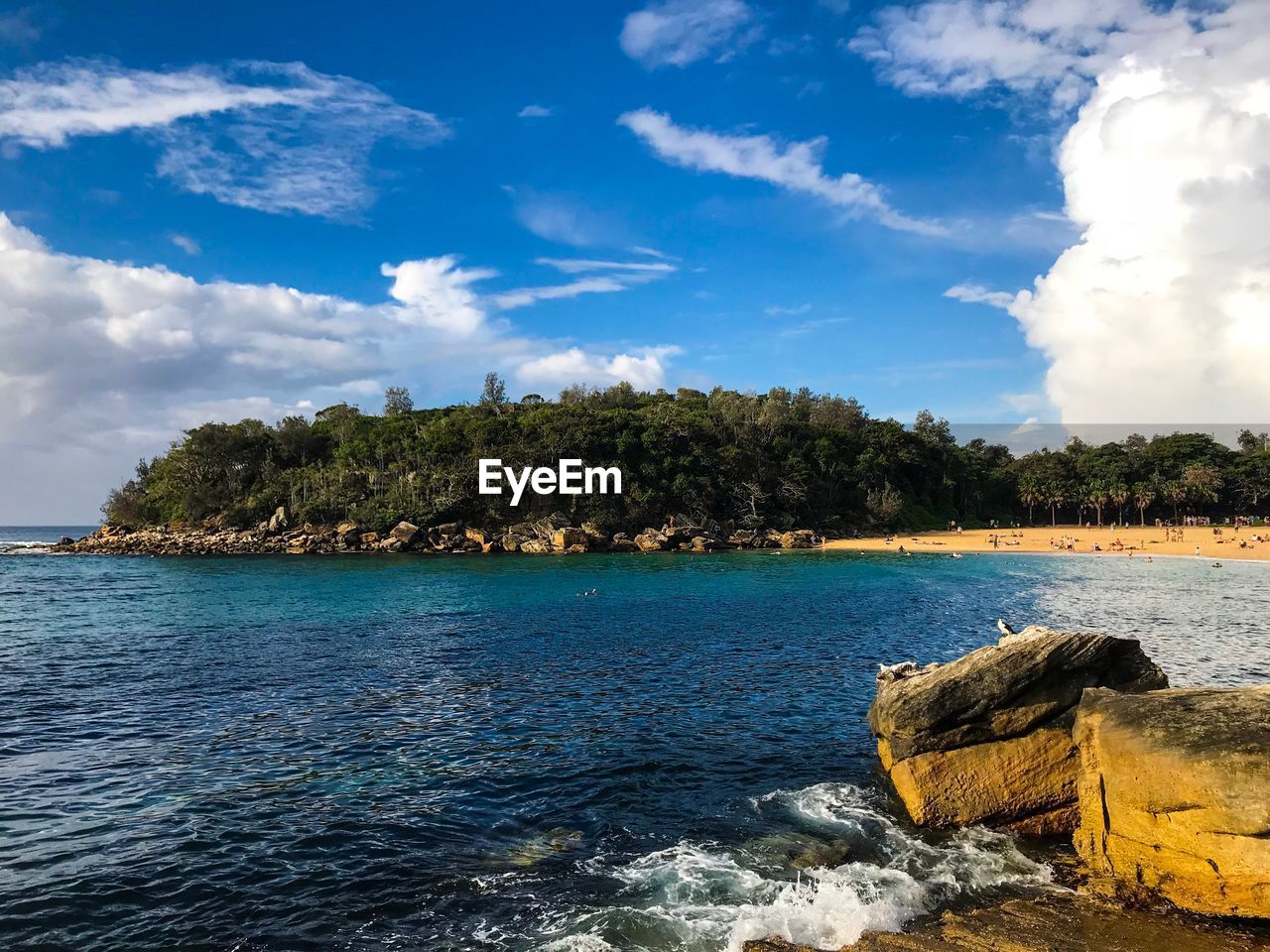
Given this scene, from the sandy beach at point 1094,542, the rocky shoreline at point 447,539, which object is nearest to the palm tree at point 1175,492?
the sandy beach at point 1094,542

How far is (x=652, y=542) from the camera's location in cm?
9319

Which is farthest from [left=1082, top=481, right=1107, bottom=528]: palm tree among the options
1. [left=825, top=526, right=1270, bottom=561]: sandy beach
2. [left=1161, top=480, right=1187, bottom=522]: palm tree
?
[left=1161, top=480, right=1187, bottom=522]: palm tree

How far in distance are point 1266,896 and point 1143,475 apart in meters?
150

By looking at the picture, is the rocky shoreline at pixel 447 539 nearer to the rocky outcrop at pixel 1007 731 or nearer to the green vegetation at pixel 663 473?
the green vegetation at pixel 663 473

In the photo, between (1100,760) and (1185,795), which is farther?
(1100,760)

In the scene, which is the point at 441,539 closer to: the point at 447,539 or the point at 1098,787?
the point at 447,539

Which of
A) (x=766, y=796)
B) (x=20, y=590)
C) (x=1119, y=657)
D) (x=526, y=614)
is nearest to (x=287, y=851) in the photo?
(x=766, y=796)

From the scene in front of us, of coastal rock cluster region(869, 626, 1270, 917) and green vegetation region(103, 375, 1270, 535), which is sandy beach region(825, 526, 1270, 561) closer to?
green vegetation region(103, 375, 1270, 535)

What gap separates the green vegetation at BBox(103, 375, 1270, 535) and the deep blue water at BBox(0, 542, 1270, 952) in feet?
207

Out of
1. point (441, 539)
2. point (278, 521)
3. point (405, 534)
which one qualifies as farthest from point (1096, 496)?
point (278, 521)

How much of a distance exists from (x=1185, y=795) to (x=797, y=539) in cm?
9009

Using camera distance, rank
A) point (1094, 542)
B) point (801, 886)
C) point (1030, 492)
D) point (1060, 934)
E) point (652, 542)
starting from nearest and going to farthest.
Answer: point (1060, 934) → point (801, 886) → point (652, 542) → point (1094, 542) → point (1030, 492)

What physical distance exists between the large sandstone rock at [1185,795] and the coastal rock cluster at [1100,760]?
18mm

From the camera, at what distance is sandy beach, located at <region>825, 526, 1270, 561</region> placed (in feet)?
267
